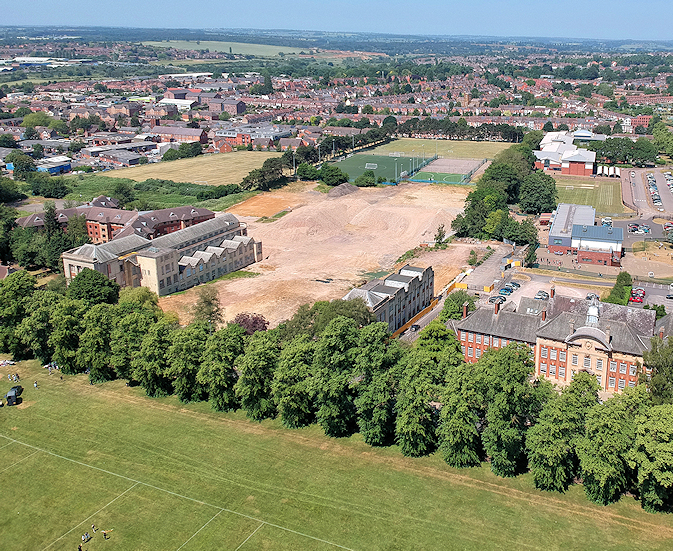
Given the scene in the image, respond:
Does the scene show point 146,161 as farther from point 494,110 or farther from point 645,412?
point 645,412

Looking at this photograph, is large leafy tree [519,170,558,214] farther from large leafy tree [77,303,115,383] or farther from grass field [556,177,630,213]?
large leafy tree [77,303,115,383]

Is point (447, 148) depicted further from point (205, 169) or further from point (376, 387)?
point (376, 387)

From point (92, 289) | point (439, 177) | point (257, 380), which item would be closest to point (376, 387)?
point (257, 380)

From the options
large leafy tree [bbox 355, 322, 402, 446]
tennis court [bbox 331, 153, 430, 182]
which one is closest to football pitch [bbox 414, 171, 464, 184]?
tennis court [bbox 331, 153, 430, 182]

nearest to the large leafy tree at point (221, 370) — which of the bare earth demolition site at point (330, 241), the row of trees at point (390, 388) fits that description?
the row of trees at point (390, 388)

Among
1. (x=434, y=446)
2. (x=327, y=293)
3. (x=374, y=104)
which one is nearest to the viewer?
(x=434, y=446)

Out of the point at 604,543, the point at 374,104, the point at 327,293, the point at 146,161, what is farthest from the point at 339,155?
the point at 604,543
